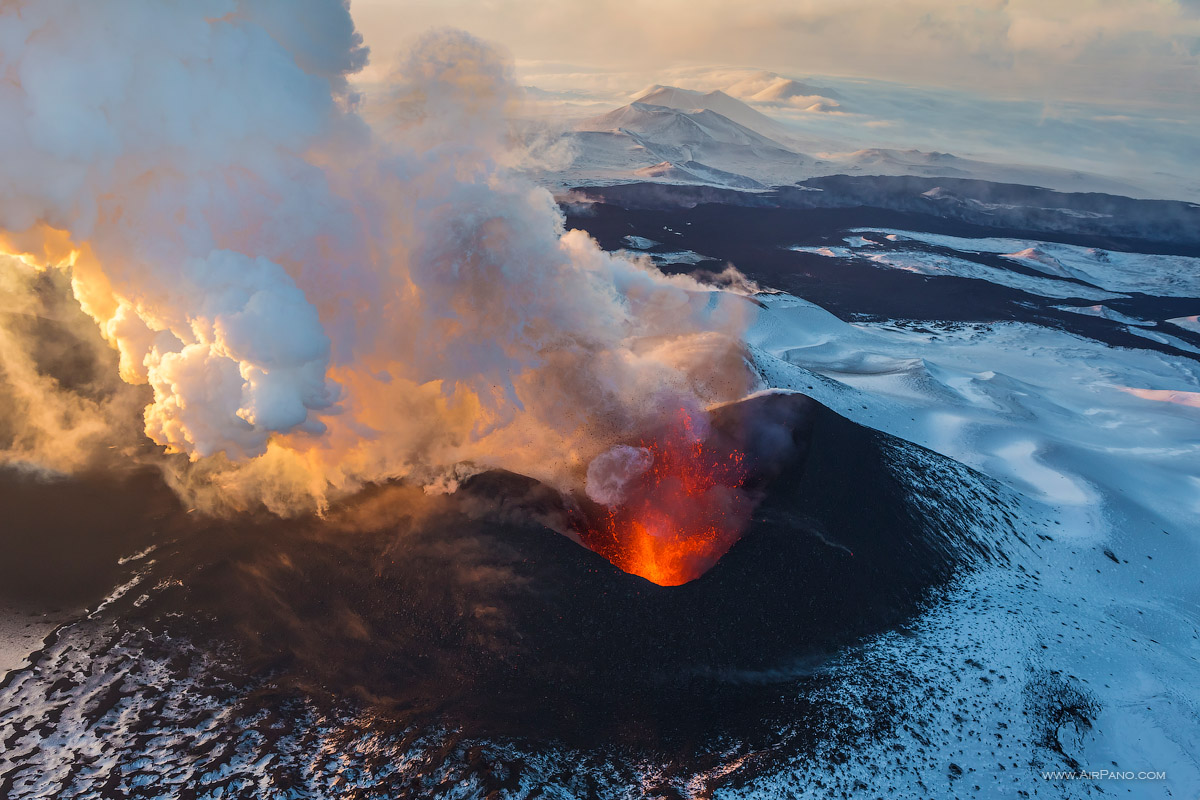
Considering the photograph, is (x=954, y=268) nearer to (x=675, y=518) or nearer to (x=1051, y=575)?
(x=1051, y=575)

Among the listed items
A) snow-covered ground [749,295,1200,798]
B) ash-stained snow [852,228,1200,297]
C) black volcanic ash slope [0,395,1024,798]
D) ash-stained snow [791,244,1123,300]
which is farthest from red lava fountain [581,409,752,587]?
ash-stained snow [852,228,1200,297]

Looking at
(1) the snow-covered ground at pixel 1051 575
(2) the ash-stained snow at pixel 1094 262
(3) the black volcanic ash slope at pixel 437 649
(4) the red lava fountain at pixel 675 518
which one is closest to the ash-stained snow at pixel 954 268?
(2) the ash-stained snow at pixel 1094 262

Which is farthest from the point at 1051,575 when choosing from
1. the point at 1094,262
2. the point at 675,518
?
the point at 1094,262

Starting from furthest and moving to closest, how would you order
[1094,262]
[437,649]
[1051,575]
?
[1094,262]
[1051,575]
[437,649]

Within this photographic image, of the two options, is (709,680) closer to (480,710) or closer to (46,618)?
(480,710)

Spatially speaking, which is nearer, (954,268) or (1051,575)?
(1051,575)

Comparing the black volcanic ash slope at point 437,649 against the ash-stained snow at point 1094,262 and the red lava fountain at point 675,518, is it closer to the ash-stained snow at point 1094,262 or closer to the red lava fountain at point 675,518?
the red lava fountain at point 675,518

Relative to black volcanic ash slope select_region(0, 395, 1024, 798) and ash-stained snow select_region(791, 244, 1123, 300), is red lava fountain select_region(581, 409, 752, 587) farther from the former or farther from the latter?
ash-stained snow select_region(791, 244, 1123, 300)

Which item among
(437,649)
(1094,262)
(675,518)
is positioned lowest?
(437,649)

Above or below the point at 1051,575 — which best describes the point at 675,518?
above
